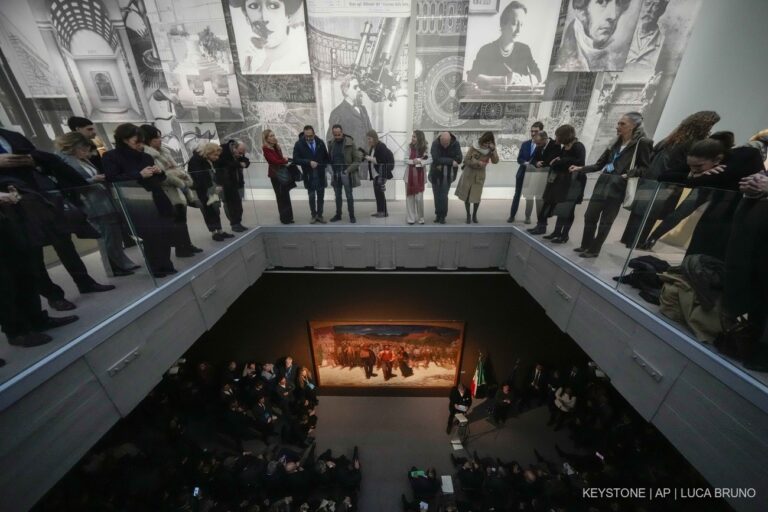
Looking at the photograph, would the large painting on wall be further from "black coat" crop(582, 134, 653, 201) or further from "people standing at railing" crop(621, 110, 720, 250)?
"people standing at railing" crop(621, 110, 720, 250)

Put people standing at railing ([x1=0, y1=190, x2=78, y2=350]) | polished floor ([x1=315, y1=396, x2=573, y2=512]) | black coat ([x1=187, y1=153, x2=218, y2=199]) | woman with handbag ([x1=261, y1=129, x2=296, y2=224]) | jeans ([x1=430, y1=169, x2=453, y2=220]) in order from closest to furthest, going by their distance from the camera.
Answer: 1. people standing at railing ([x1=0, y1=190, x2=78, y2=350])
2. black coat ([x1=187, y1=153, x2=218, y2=199])
3. woman with handbag ([x1=261, y1=129, x2=296, y2=224])
4. jeans ([x1=430, y1=169, x2=453, y2=220])
5. polished floor ([x1=315, y1=396, x2=573, y2=512])

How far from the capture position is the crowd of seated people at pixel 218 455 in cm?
511

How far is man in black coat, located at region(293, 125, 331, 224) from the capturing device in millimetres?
5840

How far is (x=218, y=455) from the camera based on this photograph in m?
6.53

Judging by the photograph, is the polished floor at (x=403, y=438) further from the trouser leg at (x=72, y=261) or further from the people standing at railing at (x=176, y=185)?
the trouser leg at (x=72, y=261)

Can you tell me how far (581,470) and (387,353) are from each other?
529 centimetres

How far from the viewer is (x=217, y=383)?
797cm

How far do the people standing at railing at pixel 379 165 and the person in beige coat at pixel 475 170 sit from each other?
5.38ft

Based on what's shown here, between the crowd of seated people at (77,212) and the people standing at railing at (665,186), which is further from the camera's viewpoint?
the people standing at railing at (665,186)

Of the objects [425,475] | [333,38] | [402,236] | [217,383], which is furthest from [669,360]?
[333,38]

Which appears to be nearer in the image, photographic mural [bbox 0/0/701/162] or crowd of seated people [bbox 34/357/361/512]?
crowd of seated people [bbox 34/357/361/512]

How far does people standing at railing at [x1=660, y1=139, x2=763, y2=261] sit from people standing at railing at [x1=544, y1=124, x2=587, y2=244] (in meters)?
1.46

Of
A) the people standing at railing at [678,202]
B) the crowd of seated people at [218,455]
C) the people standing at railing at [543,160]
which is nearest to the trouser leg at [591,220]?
the people standing at railing at [678,202]

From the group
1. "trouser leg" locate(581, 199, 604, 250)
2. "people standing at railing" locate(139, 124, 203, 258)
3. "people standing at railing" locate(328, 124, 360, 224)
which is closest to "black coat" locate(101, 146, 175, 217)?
"people standing at railing" locate(139, 124, 203, 258)
